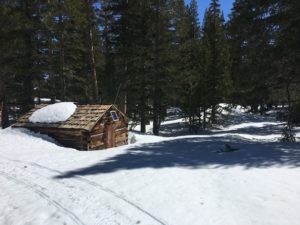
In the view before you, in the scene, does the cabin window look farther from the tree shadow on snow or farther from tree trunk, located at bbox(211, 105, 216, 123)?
tree trunk, located at bbox(211, 105, 216, 123)

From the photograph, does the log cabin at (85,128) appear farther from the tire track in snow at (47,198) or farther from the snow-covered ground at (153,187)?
the tire track in snow at (47,198)

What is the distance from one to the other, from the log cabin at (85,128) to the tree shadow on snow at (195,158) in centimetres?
320

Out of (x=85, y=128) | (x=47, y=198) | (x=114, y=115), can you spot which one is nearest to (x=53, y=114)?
(x=85, y=128)

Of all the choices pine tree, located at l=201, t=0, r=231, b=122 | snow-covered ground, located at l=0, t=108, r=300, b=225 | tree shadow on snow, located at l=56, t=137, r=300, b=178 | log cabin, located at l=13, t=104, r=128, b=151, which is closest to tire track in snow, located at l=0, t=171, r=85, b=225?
snow-covered ground, located at l=0, t=108, r=300, b=225

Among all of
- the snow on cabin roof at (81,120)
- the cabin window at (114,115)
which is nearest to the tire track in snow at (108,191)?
the snow on cabin roof at (81,120)

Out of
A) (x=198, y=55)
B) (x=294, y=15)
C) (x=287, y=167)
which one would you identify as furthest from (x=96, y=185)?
(x=198, y=55)

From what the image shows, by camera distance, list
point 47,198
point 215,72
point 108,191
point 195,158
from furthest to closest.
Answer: point 215,72 < point 195,158 < point 108,191 < point 47,198

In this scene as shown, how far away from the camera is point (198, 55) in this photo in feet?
111

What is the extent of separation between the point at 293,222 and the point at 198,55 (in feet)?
93.8

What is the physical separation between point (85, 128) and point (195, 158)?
653 cm

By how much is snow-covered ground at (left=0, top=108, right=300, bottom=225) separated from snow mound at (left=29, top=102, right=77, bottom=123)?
3985 mm

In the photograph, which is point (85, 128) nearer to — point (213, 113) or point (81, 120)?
point (81, 120)

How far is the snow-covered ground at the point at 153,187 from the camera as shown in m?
6.93

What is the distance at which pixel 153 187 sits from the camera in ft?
28.8
